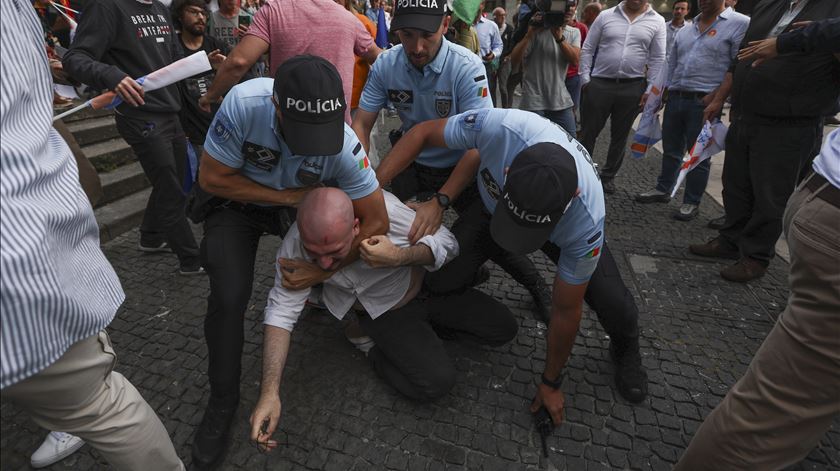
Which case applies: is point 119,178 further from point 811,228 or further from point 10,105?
point 811,228

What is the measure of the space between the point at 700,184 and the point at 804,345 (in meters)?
3.34

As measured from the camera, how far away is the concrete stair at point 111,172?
158 inches

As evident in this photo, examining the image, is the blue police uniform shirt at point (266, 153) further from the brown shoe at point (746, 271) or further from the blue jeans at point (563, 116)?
the blue jeans at point (563, 116)

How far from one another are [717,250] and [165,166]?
4.34m

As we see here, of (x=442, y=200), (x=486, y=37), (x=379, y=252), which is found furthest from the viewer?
(x=486, y=37)

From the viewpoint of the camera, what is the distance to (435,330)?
2.71 m

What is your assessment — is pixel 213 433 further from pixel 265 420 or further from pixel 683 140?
pixel 683 140

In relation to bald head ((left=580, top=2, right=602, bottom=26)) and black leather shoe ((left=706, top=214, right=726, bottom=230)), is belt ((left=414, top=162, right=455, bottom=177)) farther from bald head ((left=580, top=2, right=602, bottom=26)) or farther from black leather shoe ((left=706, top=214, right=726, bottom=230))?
bald head ((left=580, top=2, right=602, bottom=26))

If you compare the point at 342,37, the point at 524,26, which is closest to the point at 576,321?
the point at 342,37

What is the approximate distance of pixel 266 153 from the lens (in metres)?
2.00

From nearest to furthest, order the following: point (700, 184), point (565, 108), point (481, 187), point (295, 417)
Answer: point (295, 417) < point (481, 187) < point (700, 184) < point (565, 108)

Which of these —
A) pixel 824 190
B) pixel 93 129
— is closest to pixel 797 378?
pixel 824 190

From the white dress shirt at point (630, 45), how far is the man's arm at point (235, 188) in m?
3.91

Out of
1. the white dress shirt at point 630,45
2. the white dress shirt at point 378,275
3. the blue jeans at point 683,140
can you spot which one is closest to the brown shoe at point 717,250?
the blue jeans at point 683,140
